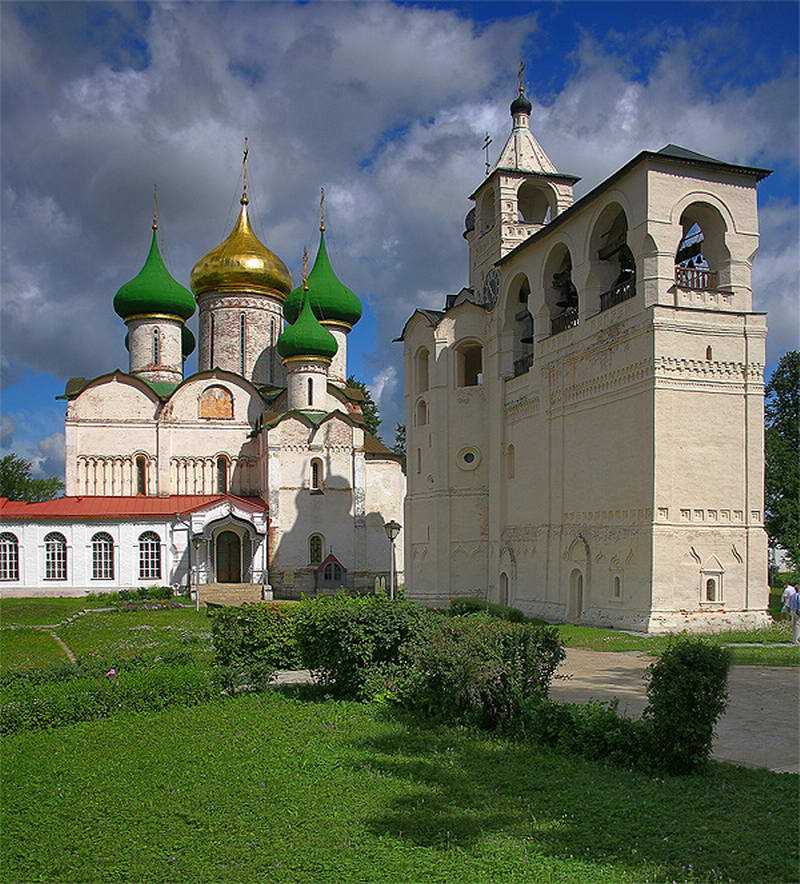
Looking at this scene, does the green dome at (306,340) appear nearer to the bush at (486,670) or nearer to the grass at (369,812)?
the bush at (486,670)

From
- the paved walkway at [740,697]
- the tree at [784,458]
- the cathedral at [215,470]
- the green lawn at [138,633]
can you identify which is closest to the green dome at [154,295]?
the cathedral at [215,470]

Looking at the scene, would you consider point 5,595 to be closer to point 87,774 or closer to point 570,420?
point 570,420

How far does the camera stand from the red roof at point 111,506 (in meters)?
32.4

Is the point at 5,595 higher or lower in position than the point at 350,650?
lower

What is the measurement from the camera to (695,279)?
68.2 ft

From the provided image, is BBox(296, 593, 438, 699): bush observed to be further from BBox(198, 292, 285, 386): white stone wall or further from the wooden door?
BBox(198, 292, 285, 386): white stone wall

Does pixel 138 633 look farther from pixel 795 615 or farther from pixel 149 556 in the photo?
pixel 795 615

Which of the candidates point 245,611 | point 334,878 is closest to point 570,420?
point 245,611

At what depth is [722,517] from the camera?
1995cm

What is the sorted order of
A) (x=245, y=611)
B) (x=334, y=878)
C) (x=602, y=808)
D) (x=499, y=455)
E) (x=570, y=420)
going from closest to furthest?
(x=334, y=878)
(x=602, y=808)
(x=245, y=611)
(x=570, y=420)
(x=499, y=455)

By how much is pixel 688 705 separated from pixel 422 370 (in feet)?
78.1

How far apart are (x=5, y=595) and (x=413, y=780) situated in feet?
93.0

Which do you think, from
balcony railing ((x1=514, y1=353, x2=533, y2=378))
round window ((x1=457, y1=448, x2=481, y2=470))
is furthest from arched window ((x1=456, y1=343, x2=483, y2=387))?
round window ((x1=457, y1=448, x2=481, y2=470))

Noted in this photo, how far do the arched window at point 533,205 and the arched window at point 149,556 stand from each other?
57.1ft
